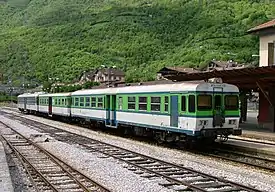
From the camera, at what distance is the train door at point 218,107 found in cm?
1761

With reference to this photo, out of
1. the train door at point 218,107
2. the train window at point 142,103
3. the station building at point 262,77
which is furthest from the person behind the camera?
the station building at point 262,77

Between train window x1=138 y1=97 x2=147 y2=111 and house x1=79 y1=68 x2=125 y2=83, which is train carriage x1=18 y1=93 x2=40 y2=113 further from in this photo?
house x1=79 y1=68 x2=125 y2=83

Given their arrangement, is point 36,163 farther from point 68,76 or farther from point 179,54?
point 179,54

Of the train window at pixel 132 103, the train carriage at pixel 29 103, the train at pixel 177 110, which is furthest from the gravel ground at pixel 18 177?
the train carriage at pixel 29 103

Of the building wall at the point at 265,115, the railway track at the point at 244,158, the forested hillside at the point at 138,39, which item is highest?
the forested hillside at the point at 138,39

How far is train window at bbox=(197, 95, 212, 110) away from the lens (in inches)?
677

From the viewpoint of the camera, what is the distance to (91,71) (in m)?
125

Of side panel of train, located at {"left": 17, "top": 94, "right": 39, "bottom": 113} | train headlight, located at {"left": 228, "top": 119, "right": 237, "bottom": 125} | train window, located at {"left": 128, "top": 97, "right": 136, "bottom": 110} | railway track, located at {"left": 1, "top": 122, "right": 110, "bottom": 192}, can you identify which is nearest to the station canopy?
train headlight, located at {"left": 228, "top": 119, "right": 237, "bottom": 125}

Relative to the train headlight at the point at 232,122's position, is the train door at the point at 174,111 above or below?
above

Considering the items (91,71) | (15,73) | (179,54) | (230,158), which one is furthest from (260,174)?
(179,54)

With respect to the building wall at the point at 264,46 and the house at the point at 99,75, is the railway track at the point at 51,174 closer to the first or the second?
the building wall at the point at 264,46

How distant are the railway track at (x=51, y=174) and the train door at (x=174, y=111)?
498 centimetres

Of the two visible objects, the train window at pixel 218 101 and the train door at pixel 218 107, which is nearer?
the train door at pixel 218 107

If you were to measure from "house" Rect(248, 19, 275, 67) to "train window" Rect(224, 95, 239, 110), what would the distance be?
1299cm
